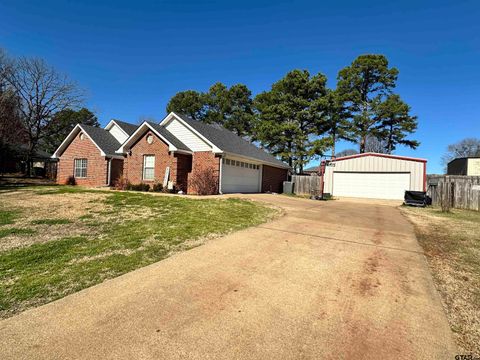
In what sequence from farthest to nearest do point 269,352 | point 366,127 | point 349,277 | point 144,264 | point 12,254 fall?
point 366,127 → point 12,254 → point 144,264 → point 349,277 → point 269,352

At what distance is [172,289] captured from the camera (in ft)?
11.5

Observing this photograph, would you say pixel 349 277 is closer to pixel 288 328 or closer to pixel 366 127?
pixel 288 328

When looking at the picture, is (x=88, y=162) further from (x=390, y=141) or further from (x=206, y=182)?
(x=390, y=141)

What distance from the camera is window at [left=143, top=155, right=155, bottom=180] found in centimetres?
1823

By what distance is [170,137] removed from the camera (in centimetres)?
1797

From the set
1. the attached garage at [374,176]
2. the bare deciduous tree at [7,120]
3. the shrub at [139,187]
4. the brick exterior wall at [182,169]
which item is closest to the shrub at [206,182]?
the brick exterior wall at [182,169]

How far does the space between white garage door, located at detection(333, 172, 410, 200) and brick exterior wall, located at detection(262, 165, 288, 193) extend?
5.02m

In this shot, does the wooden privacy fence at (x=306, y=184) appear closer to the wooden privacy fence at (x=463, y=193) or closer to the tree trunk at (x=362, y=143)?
the wooden privacy fence at (x=463, y=193)

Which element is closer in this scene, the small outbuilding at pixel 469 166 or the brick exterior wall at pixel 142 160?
the brick exterior wall at pixel 142 160

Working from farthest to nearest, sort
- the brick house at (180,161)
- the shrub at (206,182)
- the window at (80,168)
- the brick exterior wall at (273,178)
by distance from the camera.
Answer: the brick exterior wall at (273,178) → the window at (80,168) → the brick house at (180,161) → the shrub at (206,182)

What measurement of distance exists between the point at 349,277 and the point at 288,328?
1.84 metres

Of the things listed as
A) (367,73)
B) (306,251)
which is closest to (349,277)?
(306,251)

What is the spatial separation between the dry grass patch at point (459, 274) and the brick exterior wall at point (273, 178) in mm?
14823

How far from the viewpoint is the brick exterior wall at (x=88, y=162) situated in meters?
21.5
